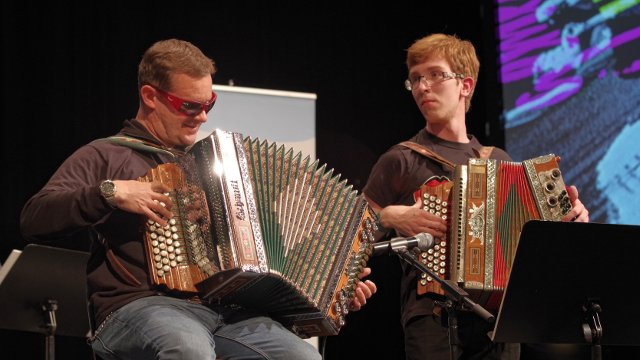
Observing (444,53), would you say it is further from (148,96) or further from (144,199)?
(144,199)

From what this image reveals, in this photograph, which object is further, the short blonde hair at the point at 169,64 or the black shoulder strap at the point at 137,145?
the short blonde hair at the point at 169,64

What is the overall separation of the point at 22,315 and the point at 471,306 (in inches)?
95.5

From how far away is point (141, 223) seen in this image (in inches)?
114

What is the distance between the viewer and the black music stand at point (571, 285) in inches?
122

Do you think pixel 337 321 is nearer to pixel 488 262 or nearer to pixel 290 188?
pixel 290 188

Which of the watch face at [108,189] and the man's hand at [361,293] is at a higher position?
the watch face at [108,189]

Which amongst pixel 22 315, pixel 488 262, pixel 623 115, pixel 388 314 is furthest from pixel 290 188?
pixel 388 314

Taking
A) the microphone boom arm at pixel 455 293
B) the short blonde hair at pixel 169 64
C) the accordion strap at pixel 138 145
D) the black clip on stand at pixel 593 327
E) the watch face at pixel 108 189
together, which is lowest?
the black clip on stand at pixel 593 327

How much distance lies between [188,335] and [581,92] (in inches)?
140

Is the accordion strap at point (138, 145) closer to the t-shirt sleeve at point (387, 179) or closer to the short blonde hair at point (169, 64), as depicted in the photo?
the short blonde hair at point (169, 64)

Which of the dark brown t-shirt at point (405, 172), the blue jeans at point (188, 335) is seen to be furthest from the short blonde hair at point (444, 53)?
the blue jeans at point (188, 335)

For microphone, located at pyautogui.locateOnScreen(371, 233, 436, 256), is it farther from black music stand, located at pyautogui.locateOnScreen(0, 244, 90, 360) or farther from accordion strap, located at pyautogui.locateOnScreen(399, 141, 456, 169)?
black music stand, located at pyautogui.locateOnScreen(0, 244, 90, 360)

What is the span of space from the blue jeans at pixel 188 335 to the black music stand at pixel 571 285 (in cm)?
78

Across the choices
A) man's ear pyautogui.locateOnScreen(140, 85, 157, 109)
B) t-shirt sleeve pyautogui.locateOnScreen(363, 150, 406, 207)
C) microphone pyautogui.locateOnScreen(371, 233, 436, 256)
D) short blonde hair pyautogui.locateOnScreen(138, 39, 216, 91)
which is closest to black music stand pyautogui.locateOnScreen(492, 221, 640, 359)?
microphone pyautogui.locateOnScreen(371, 233, 436, 256)
